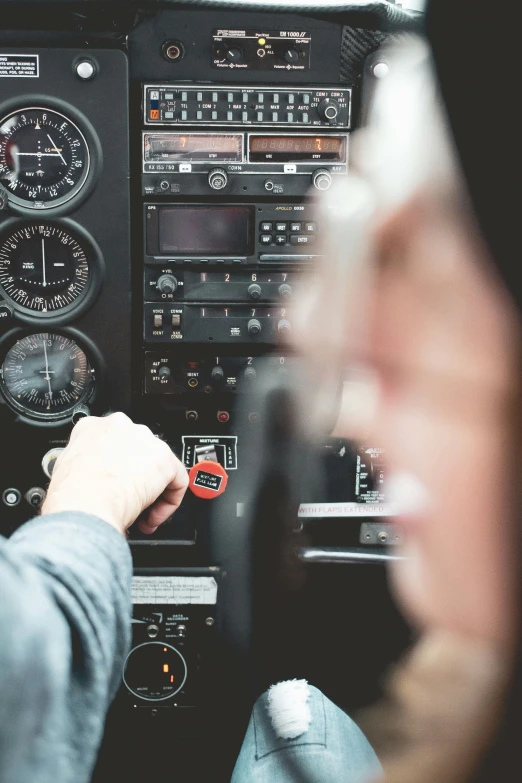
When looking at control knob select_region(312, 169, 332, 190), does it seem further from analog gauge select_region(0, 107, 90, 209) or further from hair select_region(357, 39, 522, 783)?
hair select_region(357, 39, 522, 783)

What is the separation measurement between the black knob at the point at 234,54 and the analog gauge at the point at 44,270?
0.60m

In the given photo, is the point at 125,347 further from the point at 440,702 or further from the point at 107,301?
the point at 440,702

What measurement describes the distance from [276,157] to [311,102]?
0.53ft

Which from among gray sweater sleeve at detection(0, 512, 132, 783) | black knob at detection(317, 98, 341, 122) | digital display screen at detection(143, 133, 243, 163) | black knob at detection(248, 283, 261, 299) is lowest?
gray sweater sleeve at detection(0, 512, 132, 783)

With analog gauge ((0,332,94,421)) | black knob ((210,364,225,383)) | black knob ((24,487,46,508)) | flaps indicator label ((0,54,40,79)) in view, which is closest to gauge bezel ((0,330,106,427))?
analog gauge ((0,332,94,421))

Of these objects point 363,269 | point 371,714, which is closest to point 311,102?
point 363,269

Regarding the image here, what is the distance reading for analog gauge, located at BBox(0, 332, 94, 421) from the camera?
1940 mm

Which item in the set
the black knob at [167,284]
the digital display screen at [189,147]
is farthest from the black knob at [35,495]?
the digital display screen at [189,147]

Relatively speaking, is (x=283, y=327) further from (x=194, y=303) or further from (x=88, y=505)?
(x=88, y=505)

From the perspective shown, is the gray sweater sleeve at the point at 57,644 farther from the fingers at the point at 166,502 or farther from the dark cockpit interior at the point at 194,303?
the dark cockpit interior at the point at 194,303

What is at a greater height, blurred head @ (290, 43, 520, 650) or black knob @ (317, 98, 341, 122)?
black knob @ (317, 98, 341, 122)

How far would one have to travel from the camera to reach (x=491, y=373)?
1.63 ft

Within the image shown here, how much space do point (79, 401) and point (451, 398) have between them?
5.12 ft

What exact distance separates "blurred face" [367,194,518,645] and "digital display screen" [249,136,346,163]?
1.33m
